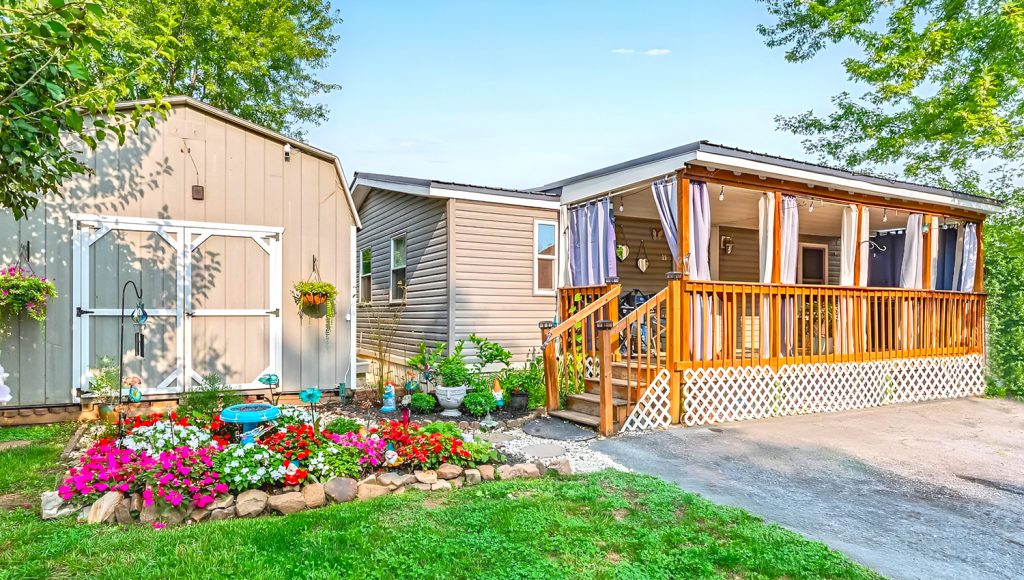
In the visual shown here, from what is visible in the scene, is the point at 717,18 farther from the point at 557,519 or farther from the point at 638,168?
the point at 557,519

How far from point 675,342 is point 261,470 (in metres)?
4.35

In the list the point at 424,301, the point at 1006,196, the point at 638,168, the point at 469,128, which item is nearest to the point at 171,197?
the point at 424,301

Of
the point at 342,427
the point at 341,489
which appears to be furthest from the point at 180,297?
the point at 341,489

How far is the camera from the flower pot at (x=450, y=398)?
281 inches

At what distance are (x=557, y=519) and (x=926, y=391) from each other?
7585mm

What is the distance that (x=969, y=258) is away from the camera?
357 inches

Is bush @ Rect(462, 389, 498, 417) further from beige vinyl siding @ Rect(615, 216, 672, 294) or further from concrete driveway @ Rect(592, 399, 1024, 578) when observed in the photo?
beige vinyl siding @ Rect(615, 216, 672, 294)

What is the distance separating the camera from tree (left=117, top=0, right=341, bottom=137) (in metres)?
14.2

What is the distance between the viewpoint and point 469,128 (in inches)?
717

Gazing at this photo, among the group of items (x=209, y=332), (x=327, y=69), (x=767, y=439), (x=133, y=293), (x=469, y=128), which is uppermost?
(x=327, y=69)

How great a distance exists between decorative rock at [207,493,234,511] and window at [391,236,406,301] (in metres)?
6.42

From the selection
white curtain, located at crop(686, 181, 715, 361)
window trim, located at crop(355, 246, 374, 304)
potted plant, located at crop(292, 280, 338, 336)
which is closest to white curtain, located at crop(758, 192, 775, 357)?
white curtain, located at crop(686, 181, 715, 361)

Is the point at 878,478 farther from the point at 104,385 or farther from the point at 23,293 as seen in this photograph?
the point at 23,293

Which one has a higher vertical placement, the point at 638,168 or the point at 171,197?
the point at 638,168
